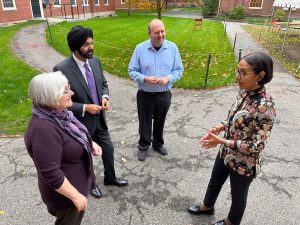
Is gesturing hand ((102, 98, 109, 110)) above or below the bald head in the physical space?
below

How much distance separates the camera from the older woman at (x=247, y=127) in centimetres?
223

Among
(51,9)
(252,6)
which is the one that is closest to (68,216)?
(51,9)

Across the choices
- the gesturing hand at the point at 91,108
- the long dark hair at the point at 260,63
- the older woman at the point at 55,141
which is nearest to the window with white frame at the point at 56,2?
the gesturing hand at the point at 91,108

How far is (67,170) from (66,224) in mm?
567

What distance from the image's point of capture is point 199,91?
7.61 meters

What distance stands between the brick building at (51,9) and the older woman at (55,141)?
16.1 meters

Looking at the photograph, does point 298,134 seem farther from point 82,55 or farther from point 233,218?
point 82,55

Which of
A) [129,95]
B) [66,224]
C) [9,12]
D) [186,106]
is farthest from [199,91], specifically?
[9,12]

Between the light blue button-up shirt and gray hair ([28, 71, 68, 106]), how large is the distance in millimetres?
2020

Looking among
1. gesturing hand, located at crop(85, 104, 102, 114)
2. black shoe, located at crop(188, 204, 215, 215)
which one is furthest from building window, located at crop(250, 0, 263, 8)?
gesturing hand, located at crop(85, 104, 102, 114)

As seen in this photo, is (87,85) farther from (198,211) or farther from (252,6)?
(252,6)

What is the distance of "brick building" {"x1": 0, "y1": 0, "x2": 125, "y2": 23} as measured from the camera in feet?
64.4

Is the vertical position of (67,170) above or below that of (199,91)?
above

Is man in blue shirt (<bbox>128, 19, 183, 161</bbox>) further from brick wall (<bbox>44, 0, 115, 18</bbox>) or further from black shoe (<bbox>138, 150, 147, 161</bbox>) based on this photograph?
brick wall (<bbox>44, 0, 115, 18</bbox>)
